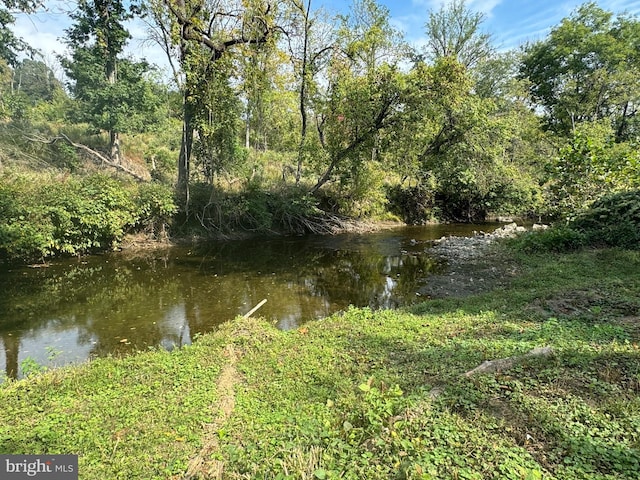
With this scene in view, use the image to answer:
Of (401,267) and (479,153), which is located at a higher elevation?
(479,153)

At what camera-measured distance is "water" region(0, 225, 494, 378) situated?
6293mm

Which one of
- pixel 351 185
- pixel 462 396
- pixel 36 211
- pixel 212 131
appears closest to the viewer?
pixel 462 396

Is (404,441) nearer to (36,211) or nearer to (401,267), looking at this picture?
(401,267)

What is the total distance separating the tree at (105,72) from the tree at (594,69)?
27142mm

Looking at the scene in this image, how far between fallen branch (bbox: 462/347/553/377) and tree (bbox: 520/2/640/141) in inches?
1053

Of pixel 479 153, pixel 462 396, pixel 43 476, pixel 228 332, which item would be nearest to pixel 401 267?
pixel 228 332

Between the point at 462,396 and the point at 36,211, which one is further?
the point at 36,211

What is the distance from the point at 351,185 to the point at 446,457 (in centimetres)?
1650

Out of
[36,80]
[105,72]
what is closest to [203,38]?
[105,72]

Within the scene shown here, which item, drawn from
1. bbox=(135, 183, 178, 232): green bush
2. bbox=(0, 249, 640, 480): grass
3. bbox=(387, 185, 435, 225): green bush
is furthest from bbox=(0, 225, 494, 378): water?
bbox=(387, 185, 435, 225): green bush

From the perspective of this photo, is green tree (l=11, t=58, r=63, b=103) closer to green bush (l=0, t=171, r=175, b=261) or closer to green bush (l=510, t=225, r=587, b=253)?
green bush (l=0, t=171, r=175, b=261)

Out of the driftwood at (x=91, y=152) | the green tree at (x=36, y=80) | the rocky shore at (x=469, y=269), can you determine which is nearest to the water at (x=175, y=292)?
the rocky shore at (x=469, y=269)

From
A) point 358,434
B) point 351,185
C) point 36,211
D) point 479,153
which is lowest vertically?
point 358,434

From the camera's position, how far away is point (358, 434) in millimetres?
2799
